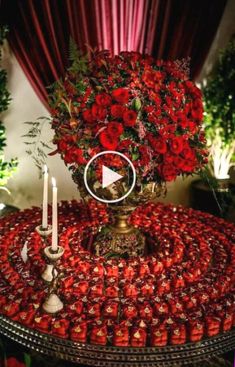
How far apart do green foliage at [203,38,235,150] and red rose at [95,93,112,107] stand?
197 cm

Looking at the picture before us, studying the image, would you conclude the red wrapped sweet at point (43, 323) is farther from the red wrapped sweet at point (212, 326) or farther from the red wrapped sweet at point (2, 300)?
the red wrapped sweet at point (212, 326)

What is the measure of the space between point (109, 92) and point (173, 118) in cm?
26

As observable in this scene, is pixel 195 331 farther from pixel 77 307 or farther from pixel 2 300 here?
pixel 2 300

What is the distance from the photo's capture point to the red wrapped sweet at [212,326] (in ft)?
4.69

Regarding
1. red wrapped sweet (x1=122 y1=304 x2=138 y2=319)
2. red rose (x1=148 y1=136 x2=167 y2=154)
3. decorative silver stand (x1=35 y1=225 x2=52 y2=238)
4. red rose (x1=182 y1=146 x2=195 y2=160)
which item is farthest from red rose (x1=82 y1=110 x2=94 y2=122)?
red wrapped sweet (x1=122 y1=304 x2=138 y2=319)

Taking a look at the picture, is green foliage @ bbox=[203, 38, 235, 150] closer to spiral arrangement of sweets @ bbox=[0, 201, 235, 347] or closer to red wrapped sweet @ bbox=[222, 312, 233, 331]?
spiral arrangement of sweets @ bbox=[0, 201, 235, 347]

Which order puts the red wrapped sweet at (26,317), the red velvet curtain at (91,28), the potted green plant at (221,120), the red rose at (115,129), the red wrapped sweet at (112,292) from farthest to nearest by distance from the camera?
the potted green plant at (221,120) < the red velvet curtain at (91,28) < the red rose at (115,129) < the red wrapped sweet at (112,292) < the red wrapped sweet at (26,317)

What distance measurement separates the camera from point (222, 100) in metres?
3.53

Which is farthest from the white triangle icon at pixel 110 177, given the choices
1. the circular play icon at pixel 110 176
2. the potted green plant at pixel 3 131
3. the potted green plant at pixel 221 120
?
the potted green plant at pixel 221 120

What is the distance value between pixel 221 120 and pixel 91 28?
125 centimetres

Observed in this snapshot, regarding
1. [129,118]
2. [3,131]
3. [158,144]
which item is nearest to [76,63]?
[129,118]

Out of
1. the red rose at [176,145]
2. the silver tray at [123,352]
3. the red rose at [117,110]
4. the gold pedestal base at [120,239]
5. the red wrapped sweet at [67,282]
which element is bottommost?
the silver tray at [123,352]

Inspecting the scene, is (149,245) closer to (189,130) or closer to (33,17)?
(189,130)

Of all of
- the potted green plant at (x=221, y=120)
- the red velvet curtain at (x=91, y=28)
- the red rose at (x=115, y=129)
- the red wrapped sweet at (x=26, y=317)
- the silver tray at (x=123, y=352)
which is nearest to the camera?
the silver tray at (x=123, y=352)
